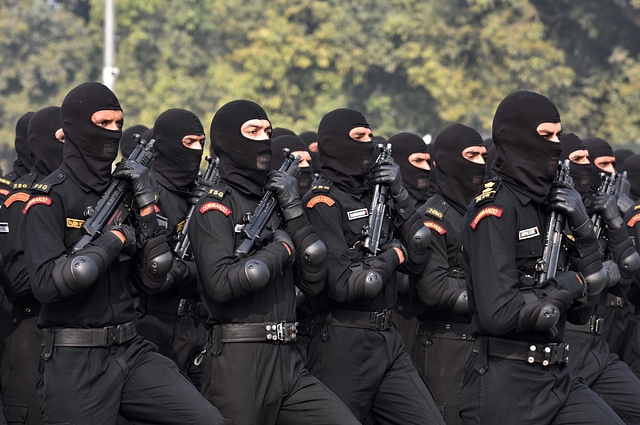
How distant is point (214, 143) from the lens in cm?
662

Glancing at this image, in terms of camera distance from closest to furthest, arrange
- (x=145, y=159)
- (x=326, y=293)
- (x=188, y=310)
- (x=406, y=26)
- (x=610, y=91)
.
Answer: (x=145, y=159)
(x=326, y=293)
(x=188, y=310)
(x=610, y=91)
(x=406, y=26)

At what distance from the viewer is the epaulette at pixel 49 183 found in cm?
598

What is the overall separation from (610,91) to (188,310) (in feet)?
78.9

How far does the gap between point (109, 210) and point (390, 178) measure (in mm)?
2054

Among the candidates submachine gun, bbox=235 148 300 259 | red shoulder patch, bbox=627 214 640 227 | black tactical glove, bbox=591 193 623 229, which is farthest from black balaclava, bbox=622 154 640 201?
submachine gun, bbox=235 148 300 259

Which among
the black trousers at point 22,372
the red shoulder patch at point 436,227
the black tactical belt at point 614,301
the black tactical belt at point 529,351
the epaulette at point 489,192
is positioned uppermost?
the epaulette at point 489,192

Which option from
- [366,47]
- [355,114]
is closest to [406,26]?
[366,47]

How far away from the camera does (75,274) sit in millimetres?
5648

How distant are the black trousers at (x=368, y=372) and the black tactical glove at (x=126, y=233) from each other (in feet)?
5.29

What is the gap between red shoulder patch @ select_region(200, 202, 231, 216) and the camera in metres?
6.18

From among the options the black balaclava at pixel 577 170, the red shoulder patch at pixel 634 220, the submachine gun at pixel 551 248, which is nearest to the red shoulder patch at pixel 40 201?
the submachine gun at pixel 551 248

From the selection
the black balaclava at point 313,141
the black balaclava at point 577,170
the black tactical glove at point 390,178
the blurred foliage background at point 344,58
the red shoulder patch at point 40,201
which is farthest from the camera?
the blurred foliage background at point 344,58

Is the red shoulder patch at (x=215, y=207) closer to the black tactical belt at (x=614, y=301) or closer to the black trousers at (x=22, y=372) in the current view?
the black trousers at (x=22, y=372)

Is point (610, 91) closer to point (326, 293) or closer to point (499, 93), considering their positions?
point (499, 93)
